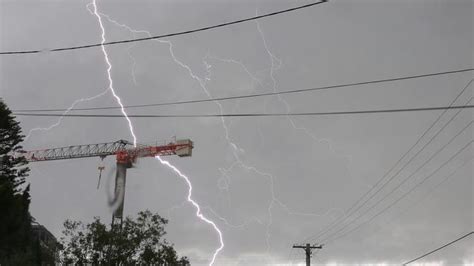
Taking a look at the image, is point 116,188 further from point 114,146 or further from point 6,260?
point 6,260

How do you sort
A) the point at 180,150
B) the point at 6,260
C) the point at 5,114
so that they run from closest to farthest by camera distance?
the point at 6,260 < the point at 5,114 < the point at 180,150

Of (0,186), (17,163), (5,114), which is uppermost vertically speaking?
(5,114)

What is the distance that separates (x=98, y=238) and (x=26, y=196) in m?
25.7

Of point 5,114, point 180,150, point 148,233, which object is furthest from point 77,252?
point 180,150

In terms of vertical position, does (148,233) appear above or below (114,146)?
below

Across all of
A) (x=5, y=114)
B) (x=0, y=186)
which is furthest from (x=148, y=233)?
(x=5, y=114)

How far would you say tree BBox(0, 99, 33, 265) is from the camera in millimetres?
41219

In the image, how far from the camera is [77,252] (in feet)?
93.8

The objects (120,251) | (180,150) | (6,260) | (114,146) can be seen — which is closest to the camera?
(120,251)

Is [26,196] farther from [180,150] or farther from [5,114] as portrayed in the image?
[180,150]

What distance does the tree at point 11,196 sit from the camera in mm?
41219

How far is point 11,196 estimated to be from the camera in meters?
42.4

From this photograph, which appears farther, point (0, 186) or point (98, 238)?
point (0, 186)

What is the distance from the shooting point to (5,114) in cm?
4581
